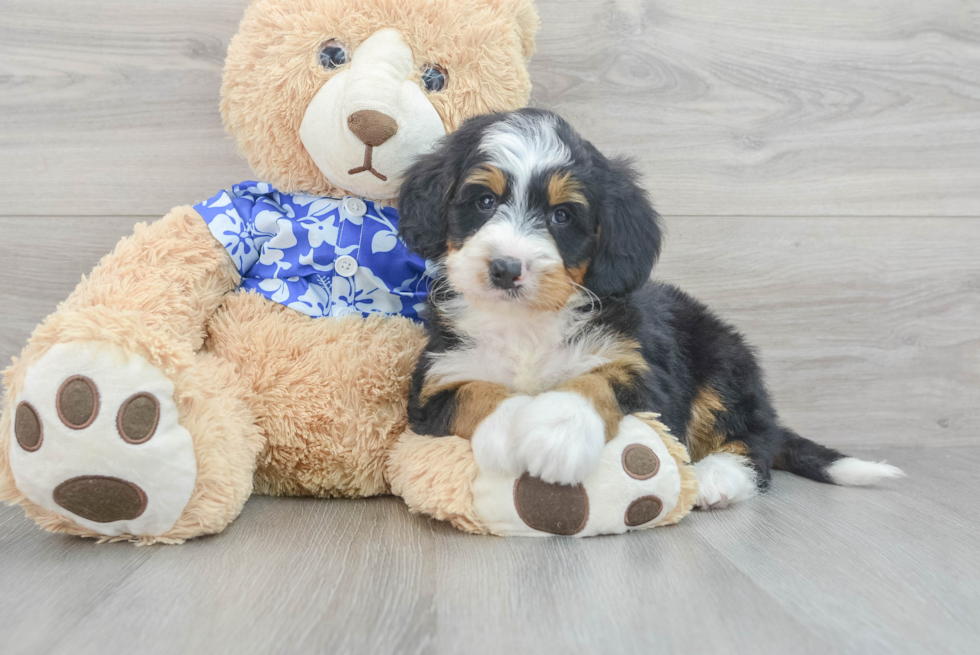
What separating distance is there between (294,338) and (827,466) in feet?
5.27

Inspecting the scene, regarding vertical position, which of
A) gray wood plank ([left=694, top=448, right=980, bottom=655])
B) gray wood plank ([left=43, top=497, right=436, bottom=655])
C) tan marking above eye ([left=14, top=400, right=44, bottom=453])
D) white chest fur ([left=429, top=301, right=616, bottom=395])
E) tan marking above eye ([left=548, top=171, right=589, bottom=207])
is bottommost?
gray wood plank ([left=43, top=497, right=436, bottom=655])

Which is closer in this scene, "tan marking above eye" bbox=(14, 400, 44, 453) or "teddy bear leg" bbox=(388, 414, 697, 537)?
"tan marking above eye" bbox=(14, 400, 44, 453)

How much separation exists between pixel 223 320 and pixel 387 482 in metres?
0.59

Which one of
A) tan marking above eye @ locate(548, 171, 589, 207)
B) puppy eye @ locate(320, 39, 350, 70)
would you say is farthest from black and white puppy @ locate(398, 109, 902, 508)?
puppy eye @ locate(320, 39, 350, 70)

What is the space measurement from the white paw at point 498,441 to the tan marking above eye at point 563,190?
1.43 ft

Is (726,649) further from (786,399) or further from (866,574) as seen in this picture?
(786,399)

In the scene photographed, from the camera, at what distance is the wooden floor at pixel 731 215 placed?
60.2 inches

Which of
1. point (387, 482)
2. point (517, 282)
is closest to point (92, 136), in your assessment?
point (387, 482)

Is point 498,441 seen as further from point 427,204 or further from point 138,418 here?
point 138,418

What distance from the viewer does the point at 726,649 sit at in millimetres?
1127

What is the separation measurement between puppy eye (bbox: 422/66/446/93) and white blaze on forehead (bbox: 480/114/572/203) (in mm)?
299

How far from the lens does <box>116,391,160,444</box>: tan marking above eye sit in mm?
1445

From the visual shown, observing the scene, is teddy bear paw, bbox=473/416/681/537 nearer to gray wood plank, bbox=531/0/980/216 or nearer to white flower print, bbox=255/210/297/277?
white flower print, bbox=255/210/297/277

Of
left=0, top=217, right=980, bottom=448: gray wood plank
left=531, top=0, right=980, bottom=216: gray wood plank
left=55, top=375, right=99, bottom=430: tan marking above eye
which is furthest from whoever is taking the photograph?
left=0, top=217, right=980, bottom=448: gray wood plank
